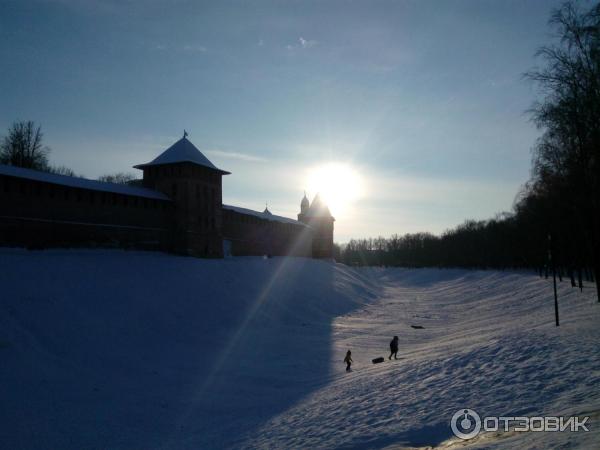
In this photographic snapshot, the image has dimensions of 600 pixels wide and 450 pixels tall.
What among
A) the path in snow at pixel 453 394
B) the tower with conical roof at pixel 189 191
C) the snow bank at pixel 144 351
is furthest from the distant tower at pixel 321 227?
the path in snow at pixel 453 394

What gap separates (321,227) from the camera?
2159 inches

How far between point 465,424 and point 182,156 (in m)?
24.3

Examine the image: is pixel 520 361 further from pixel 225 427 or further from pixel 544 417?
pixel 225 427

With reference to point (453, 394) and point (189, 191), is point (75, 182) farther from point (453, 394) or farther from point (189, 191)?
point (453, 394)

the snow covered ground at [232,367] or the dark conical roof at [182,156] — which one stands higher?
the dark conical roof at [182,156]

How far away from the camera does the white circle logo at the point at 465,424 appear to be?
667 centimetres

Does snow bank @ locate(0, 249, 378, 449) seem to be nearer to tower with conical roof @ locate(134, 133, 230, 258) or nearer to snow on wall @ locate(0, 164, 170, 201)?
tower with conical roof @ locate(134, 133, 230, 258)

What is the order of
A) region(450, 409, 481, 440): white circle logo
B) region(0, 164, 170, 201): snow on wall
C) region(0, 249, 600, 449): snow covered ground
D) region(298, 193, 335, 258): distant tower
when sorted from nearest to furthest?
region(450, 409, 481, 440): white circle logo, region(0, 249, 600, 449): snow covered ground, region(0, 164, 170, 201): snow on wall, region(298, 193, 335, 258): distant tower

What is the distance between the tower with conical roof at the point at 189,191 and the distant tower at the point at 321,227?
2398cm

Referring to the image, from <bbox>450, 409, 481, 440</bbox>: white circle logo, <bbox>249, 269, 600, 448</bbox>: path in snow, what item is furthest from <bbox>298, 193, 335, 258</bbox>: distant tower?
<bbox>450, 409, 481, 440</bbox>: white circle logo

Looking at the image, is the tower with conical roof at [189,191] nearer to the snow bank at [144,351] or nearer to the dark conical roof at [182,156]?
the dark conical roof at [182,156]

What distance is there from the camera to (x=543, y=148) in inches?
687

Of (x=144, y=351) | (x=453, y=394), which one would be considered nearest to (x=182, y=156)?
(x=144, y=351)

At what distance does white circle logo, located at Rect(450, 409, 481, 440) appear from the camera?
21.9ft
